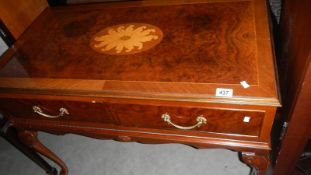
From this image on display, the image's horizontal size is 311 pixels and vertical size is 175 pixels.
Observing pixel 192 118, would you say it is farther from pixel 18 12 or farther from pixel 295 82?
pixel 18 12

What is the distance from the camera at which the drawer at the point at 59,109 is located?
0.94m

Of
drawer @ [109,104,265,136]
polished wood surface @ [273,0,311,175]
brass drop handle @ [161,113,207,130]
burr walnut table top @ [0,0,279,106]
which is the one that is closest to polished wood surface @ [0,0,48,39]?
burr walnut table top @ [0,0,279,106]

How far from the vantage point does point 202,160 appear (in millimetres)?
1519

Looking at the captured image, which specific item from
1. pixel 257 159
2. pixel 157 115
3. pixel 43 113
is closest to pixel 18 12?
pixel 43 113

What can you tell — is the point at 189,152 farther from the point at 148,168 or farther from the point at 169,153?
the point at 148,168

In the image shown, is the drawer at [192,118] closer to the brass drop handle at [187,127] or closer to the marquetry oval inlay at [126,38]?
the brass drop handle at [187,127]

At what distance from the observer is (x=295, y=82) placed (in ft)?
2.69

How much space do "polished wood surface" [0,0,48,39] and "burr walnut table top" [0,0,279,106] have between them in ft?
0.59

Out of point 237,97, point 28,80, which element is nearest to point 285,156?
point 237,97

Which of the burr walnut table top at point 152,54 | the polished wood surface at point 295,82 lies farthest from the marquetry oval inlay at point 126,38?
the polished wood surface at point 295,82

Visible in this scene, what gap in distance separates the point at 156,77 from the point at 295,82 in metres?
0.43

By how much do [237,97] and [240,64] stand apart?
0.13m

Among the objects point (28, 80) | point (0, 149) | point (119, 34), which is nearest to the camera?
point (28, 80)

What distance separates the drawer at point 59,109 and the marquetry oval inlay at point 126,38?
0.22m
